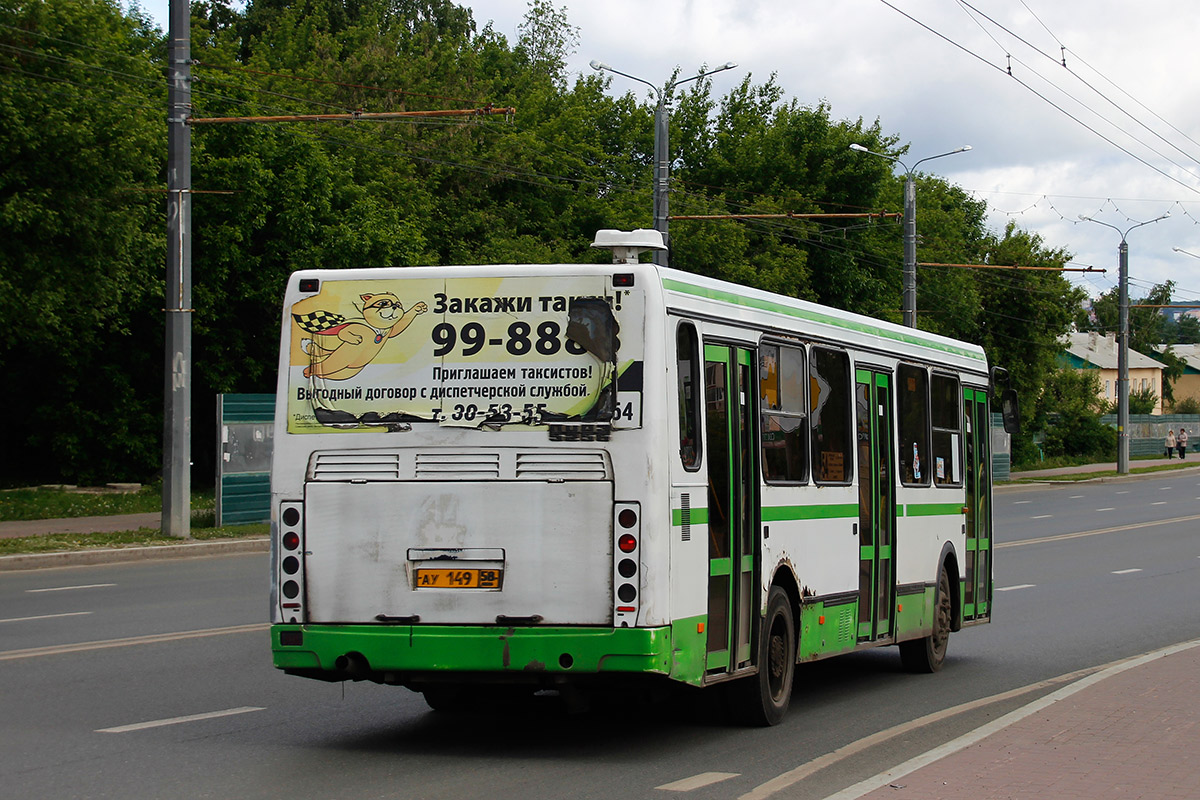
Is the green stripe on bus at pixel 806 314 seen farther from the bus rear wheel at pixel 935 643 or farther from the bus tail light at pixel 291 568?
the bus tail light at pixel 291 568

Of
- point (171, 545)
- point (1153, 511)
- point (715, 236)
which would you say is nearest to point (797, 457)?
point (171, 545)

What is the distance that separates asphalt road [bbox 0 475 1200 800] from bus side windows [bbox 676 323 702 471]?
5.62 feet

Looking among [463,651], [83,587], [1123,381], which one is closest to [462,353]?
[463,651]

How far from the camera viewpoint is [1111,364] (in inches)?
4958

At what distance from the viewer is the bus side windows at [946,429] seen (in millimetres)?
13219

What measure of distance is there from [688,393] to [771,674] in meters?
2.22

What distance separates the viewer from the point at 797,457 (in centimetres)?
1016

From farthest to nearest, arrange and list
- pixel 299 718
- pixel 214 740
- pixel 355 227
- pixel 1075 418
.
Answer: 1. pixel 1075 418
2. pixel 355 227
3. pixel 299 718
4. pixel 214 740

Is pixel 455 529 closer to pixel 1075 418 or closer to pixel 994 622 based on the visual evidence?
pixel 994 622

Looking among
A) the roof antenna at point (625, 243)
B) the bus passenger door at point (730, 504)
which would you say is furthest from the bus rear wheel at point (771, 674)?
the roof antenna at point (625, 243)

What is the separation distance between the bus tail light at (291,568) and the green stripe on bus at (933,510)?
18.4ft

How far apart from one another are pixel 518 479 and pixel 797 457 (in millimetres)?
2579

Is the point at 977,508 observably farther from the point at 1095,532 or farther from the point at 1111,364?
the point at 1111,364

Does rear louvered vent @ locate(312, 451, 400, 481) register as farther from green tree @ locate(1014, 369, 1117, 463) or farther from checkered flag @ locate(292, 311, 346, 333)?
green tree @ locate(1014, 369, 1117, 463)
